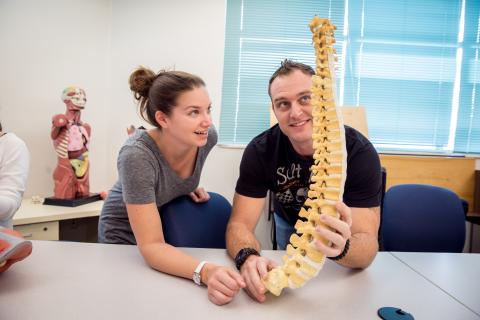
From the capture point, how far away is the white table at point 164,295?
2.68 feet

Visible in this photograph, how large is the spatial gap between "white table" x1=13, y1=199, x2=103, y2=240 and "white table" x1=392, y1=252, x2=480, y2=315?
228 centimetres

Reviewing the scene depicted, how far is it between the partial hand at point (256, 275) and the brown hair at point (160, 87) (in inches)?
29.0

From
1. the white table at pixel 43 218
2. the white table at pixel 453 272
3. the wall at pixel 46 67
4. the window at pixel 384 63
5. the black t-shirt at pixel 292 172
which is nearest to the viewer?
the white table at pixel 453 272

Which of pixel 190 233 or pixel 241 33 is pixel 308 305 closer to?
pixel 190 233

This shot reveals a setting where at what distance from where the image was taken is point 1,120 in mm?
2760

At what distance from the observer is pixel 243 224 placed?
1.36 metres

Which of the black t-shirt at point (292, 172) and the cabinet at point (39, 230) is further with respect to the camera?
the cabinet at point (39, 230)

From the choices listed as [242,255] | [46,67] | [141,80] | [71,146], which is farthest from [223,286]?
[46,67]

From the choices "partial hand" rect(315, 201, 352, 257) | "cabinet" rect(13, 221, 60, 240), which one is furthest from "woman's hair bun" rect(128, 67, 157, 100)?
"cabinet" rect(13, 221, 60, 240)

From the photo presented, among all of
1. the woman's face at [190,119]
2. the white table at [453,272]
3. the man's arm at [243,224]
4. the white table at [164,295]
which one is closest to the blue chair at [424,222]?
the white table at [453,272]

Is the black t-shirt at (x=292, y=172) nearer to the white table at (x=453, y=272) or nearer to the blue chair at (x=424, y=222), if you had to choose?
the white table at (x=453, y=272)

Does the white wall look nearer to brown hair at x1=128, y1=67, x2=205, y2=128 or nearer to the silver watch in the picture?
brown hair at x1=128, y1=67, x2=205, y2=128

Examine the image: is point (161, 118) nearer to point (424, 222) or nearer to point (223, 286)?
point (223, 286)

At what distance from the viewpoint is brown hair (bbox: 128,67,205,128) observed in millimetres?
1351
